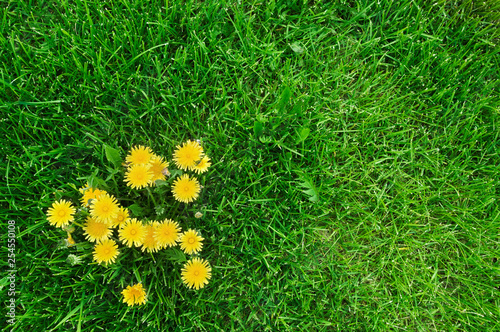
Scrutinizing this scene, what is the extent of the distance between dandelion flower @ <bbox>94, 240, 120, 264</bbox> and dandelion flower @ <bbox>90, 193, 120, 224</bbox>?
14cm

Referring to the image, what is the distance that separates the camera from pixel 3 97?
7.57ft

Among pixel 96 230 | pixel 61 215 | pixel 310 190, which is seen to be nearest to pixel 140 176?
pixel 96 230

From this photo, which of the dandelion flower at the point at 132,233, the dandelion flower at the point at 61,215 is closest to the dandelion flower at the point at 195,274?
the dandelion flower at the point at 132,233

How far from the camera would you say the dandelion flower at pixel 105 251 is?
6.30ft

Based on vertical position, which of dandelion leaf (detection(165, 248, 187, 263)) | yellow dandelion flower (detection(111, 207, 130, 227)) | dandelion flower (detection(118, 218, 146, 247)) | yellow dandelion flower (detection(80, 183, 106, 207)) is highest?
yellow dandelion flower (detection(80, 183, 106, 207))

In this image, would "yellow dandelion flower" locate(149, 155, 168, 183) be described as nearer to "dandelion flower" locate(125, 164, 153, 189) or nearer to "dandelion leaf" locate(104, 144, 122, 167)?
"dandelion flower" locate(125, 164, 153, 189)

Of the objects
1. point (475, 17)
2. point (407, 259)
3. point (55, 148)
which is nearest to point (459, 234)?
point (407, 259)

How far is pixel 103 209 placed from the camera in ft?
6.13

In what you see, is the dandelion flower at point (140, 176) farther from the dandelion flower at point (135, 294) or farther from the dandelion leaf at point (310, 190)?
the dandelion leaf at point (310, 190)

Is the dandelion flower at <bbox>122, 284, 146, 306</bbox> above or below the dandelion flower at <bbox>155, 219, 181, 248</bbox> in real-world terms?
below

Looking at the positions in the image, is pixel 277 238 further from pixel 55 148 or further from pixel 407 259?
pixel 55 148

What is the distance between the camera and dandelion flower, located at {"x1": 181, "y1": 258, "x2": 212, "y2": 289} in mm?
2020

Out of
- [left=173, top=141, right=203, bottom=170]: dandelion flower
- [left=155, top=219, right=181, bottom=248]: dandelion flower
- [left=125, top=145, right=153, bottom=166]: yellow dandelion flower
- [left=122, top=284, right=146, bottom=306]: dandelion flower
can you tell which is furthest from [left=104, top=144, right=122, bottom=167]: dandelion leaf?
[left=122, top=284, right=146, bottom=306]: dandelion flower

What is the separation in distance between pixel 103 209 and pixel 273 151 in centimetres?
111
